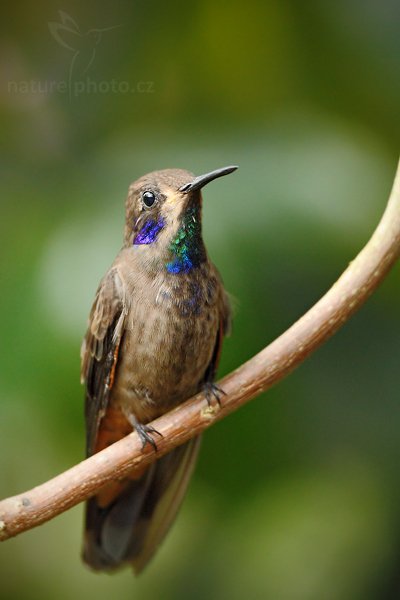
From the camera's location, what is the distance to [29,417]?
2.03m

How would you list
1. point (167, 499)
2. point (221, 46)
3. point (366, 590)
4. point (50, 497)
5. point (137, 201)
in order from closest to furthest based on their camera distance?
point (50, 497) → point (137, 201) → point (167, 499) → point (366, 590) → point (221, 46)

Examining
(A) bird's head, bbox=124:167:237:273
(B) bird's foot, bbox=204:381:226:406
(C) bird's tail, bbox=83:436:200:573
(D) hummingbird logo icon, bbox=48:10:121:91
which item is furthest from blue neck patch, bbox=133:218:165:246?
(D) hummingbird logo icon, bbox=48:10:121:91

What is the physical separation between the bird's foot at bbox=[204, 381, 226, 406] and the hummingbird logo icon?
4.16 ft

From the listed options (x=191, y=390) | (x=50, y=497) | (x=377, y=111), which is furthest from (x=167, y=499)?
(x=377, y=111)

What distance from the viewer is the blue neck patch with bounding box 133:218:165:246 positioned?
157 centimetres

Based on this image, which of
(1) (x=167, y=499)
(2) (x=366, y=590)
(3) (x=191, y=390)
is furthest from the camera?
(2) (x=366, y=590)

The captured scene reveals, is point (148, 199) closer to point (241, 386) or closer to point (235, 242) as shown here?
point (241, 386)

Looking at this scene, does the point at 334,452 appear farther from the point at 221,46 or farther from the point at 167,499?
the point at 221,46

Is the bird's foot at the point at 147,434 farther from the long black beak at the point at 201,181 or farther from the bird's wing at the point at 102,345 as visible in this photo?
the long black beak at the point at 201,181

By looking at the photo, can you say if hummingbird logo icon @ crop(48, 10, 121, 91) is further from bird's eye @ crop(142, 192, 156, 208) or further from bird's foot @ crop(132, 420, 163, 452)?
bird's foot @ crop(132, 420, 163, 452)

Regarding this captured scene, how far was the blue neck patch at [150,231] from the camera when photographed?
1.57m

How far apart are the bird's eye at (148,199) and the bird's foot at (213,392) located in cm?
36

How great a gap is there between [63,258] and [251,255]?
464 millimetres

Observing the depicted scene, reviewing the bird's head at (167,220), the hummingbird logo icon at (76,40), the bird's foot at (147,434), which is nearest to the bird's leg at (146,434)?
the bird's foot at (147,434)
